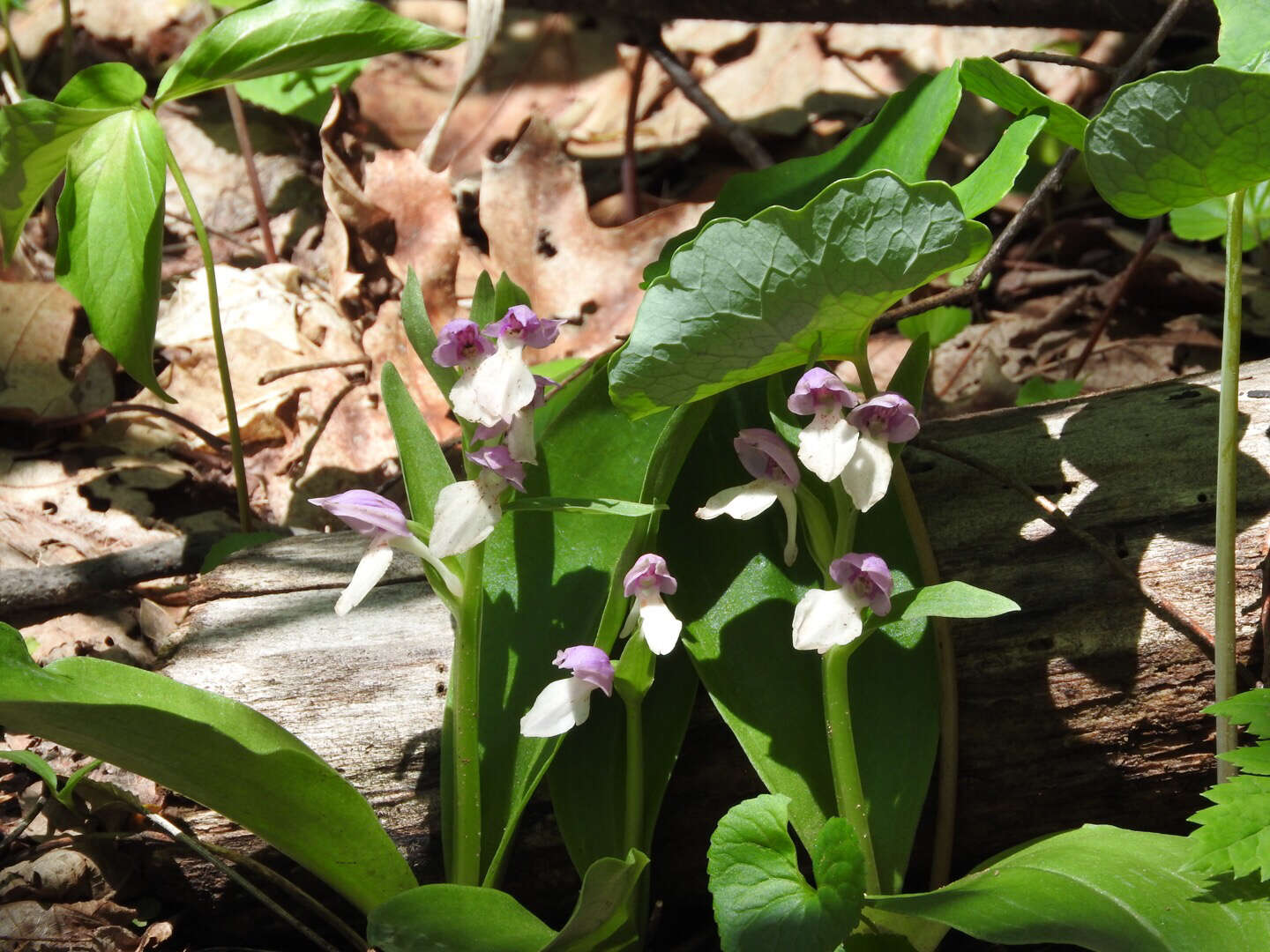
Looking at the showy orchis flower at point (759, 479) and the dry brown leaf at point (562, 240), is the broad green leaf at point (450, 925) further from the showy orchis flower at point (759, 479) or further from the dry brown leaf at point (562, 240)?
the dry brown leaf at point (562, 240)

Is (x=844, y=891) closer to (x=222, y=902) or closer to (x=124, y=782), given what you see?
(x=222, y=902)

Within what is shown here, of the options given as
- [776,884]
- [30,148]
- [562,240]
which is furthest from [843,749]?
[562,240]

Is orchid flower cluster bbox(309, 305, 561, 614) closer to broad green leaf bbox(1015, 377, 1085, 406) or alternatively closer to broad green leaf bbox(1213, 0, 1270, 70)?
broad green leaf bbox(1213, 0, 1270, 70)

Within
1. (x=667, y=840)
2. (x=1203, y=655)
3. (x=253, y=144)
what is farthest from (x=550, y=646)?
(x=253, y=144)

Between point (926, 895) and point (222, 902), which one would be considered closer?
point (926, 895)

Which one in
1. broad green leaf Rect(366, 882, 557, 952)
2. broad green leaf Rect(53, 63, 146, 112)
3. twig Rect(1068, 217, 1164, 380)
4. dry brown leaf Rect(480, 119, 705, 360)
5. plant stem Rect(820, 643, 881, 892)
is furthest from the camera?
dry brown leaf Rect(480, 119, 705, 360)

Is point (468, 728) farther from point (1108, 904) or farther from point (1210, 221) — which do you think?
point (1210, 221)

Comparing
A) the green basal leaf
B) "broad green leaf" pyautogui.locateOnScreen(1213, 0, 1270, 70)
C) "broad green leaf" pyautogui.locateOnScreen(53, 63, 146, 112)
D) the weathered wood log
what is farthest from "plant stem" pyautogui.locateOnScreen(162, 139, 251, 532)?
"broad green leaf" pyautogui.locateOnScreen(1213, 0, 1270, 70)
